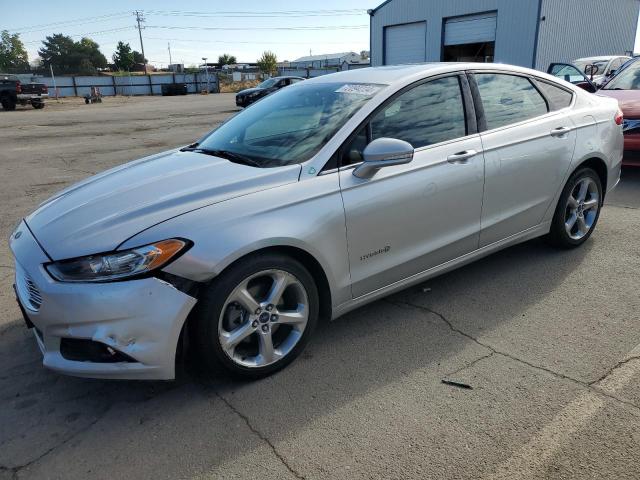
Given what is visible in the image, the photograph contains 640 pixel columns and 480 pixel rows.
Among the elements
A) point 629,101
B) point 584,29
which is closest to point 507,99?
point 629,101

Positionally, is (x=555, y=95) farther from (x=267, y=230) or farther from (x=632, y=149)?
(x=632, y=149)

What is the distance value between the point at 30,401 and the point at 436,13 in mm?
26913

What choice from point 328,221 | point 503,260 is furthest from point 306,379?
point 503,260

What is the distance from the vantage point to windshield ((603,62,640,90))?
7531mm

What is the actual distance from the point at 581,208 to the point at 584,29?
25.1m

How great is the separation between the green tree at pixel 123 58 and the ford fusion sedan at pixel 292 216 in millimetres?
108963

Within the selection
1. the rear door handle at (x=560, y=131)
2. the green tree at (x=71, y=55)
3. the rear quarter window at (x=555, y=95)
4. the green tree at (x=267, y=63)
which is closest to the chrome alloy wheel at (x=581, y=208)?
the rear door handle at (x=560, y=131)

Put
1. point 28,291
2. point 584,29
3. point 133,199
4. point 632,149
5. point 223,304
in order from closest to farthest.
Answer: point 223,304, point 28,291, point 133,199, point 632,149, point 584,29

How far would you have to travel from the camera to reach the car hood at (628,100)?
6.56m

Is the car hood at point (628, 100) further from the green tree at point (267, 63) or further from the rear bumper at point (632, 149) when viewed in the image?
the green tree at point (267, 63)

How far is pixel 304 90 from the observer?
12.4 feet

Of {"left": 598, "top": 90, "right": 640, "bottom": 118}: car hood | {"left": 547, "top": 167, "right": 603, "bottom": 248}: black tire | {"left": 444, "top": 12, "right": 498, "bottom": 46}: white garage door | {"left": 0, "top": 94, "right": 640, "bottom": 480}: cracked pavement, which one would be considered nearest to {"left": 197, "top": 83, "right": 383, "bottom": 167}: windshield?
{"left": 0, "top": 94, "right": 640, "bottom": 480}: cracked pavement

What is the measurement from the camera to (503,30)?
23.2 m

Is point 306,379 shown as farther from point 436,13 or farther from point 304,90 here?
point 436,13
